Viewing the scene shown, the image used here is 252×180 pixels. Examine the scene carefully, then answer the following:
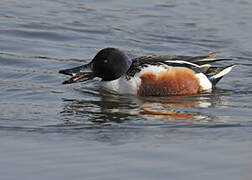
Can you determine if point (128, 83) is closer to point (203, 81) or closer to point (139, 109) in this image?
point (139, 109)

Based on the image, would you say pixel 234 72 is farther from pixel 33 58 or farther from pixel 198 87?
pixel 33 58

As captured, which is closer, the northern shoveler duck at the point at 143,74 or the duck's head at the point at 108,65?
the northern shoveler duck at the point at 143,74

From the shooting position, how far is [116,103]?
9344 mm

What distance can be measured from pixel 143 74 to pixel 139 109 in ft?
2.76

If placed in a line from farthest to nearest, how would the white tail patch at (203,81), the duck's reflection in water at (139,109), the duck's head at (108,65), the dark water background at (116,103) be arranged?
the white tail patch at (203,81) → the duck's head at (108,65) → the duck's reflection in water at (139,109) → the dark water background at (116,103)

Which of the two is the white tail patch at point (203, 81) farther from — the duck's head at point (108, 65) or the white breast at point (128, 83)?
the duck's head at point (108, 65)

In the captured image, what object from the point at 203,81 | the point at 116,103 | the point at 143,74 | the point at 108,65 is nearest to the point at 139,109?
the point at 116,103

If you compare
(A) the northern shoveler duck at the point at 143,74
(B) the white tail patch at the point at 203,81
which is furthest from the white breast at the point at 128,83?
(B) the white tail patch at the point at 203,81

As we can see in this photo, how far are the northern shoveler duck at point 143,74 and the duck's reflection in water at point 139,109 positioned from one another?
0.13m

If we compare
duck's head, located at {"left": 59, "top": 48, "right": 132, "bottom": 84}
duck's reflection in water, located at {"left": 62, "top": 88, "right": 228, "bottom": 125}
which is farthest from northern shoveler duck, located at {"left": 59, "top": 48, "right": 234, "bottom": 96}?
duck's reflection in water, located at {"left": 62, "top": 88, "right": 228, "bottom": 125}

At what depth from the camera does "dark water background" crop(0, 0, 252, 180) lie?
6199mm

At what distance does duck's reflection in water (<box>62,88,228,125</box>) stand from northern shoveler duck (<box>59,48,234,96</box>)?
0.42 feet

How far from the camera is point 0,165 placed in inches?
241

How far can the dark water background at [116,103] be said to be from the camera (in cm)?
620
